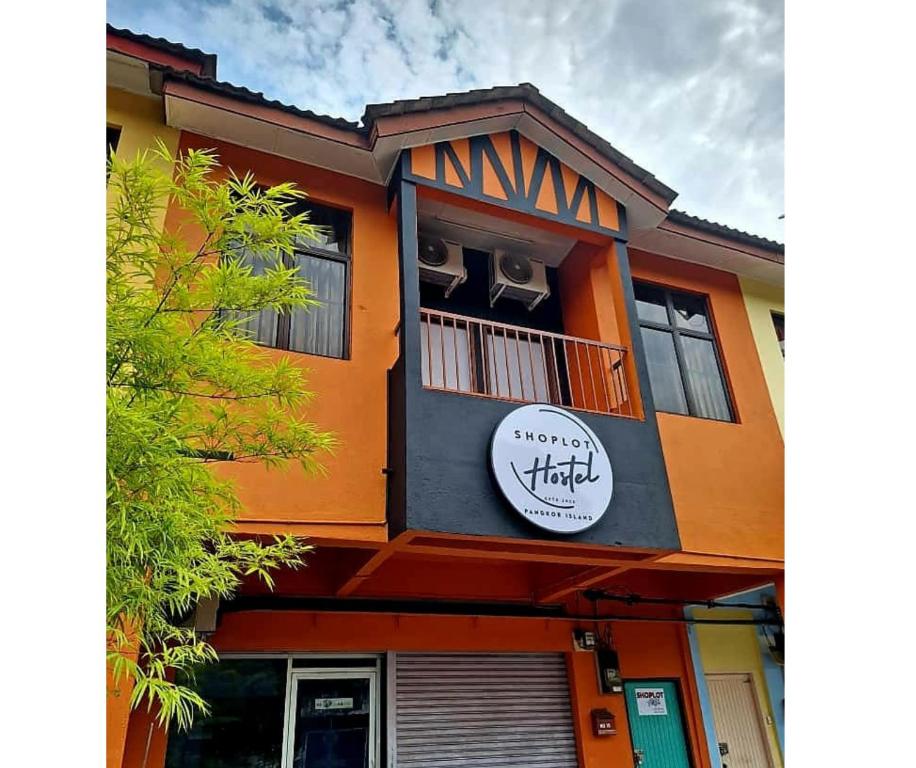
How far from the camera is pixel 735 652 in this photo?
8039mm

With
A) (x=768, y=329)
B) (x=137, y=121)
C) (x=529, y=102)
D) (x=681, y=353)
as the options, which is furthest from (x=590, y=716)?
(x=137, y=121)

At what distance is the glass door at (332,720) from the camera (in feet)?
18.9

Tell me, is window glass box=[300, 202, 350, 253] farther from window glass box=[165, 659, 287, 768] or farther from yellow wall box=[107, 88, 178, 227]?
window glass box=[165, 659, 287, 768]

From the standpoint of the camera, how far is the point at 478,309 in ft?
23.9

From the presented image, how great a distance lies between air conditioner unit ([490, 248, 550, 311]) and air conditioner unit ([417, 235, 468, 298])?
39cm

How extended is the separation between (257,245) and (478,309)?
13.5 feet

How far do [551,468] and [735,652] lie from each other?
15.0ft

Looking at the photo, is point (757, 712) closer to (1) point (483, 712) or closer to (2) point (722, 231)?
(1) point (483, 712)

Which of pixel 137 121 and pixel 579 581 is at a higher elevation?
pixel 137 121

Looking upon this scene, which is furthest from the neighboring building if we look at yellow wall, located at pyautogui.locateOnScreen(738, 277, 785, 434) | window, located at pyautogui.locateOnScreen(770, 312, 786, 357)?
window, located at pyautogui.locateOnScreen(770, 312, 786, 357)

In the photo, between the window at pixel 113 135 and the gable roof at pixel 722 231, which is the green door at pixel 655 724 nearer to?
the gable roof at pixel 722 231
